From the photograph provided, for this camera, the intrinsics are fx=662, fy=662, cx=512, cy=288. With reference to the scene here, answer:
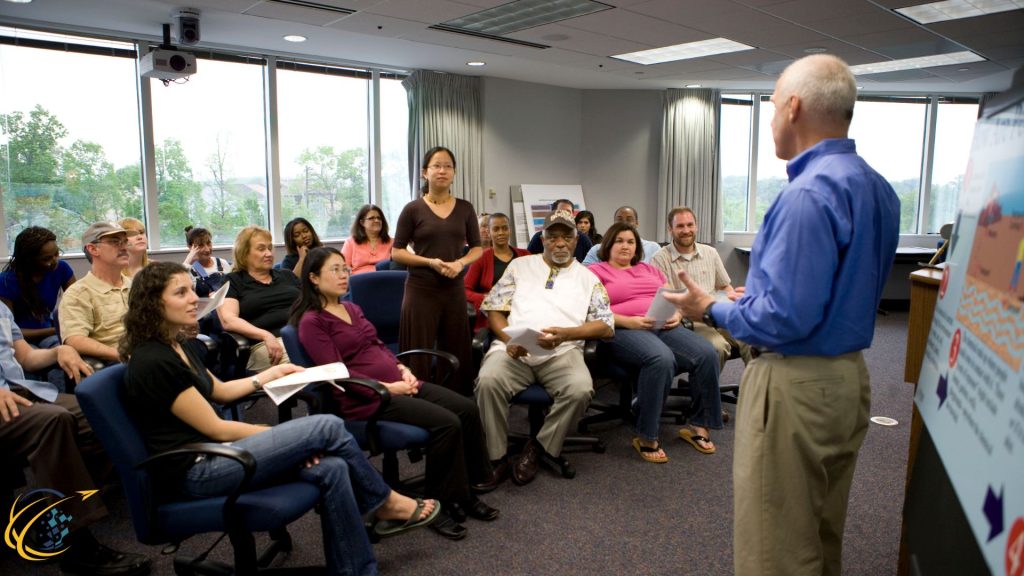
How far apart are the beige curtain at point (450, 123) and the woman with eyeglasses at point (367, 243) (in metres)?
2.12

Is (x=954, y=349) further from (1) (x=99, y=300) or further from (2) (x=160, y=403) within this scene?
(1) (x=99, y=300)

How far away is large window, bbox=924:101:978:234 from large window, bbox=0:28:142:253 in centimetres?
972

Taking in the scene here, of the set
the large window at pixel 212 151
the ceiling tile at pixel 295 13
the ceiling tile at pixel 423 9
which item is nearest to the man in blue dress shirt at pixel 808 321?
the ceiling tile at pixel 423 9

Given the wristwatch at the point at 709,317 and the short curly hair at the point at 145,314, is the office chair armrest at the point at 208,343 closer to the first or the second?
the short curly hair at the point at 145,314

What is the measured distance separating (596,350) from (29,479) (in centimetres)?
277

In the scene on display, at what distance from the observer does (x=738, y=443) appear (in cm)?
168

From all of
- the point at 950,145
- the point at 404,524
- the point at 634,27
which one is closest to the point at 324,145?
the point at 634,27

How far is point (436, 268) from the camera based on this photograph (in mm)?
3441

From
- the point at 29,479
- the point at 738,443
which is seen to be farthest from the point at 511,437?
the point at 29,479

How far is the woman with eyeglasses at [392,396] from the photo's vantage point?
2.55 metres

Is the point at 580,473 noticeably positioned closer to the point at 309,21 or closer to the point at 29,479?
the point at 29,479

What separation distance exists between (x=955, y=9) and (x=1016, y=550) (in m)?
5.11

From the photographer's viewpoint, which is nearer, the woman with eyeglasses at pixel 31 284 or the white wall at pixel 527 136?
the woman with eyeglasses at pixel 31 284

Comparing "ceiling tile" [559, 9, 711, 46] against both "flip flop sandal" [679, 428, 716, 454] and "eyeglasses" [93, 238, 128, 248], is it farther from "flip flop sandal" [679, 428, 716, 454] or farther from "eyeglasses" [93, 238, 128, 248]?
"eyeglasses" [93, 238, 128, 248]
